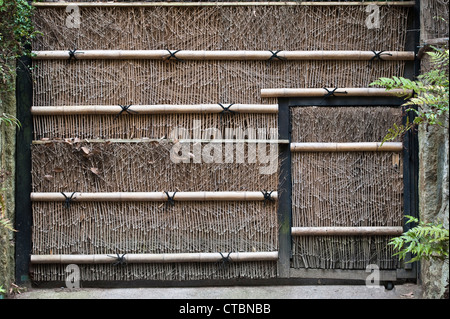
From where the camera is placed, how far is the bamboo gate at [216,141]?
3.87m

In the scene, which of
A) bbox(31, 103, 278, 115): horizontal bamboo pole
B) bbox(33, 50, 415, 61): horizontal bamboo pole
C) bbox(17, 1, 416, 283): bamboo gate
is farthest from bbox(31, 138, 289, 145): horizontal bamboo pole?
bbox(33, 50, 415, 61): horizontal bamboo pole

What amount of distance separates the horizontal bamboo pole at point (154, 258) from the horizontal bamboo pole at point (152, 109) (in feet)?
4.13

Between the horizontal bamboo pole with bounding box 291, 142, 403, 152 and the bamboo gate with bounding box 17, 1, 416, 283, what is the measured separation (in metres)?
0.01

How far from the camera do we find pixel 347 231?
3863 mm

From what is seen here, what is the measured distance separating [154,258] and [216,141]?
3.83 ft

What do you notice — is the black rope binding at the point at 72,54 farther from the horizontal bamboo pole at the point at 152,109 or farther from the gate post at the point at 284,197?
the gate post at the point at 284,197

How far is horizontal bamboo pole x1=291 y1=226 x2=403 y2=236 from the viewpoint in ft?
12.7

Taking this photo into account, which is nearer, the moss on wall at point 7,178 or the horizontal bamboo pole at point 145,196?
the moss on wall at point 7,178

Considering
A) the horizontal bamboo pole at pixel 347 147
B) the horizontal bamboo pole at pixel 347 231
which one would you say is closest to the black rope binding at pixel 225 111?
the horizontal bamboo pole at pixel 347 147

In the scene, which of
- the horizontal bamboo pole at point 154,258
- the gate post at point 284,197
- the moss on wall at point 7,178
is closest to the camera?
the moss on wall at point 7,178

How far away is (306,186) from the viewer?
3916mm

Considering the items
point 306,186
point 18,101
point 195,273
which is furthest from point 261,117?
point 18,101

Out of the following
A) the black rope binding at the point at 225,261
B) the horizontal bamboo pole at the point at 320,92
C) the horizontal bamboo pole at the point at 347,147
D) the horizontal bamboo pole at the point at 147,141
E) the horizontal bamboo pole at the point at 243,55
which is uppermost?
the horizontal bamboo pole at the point at 243,55

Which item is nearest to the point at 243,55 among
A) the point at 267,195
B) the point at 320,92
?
the point at 320,92
